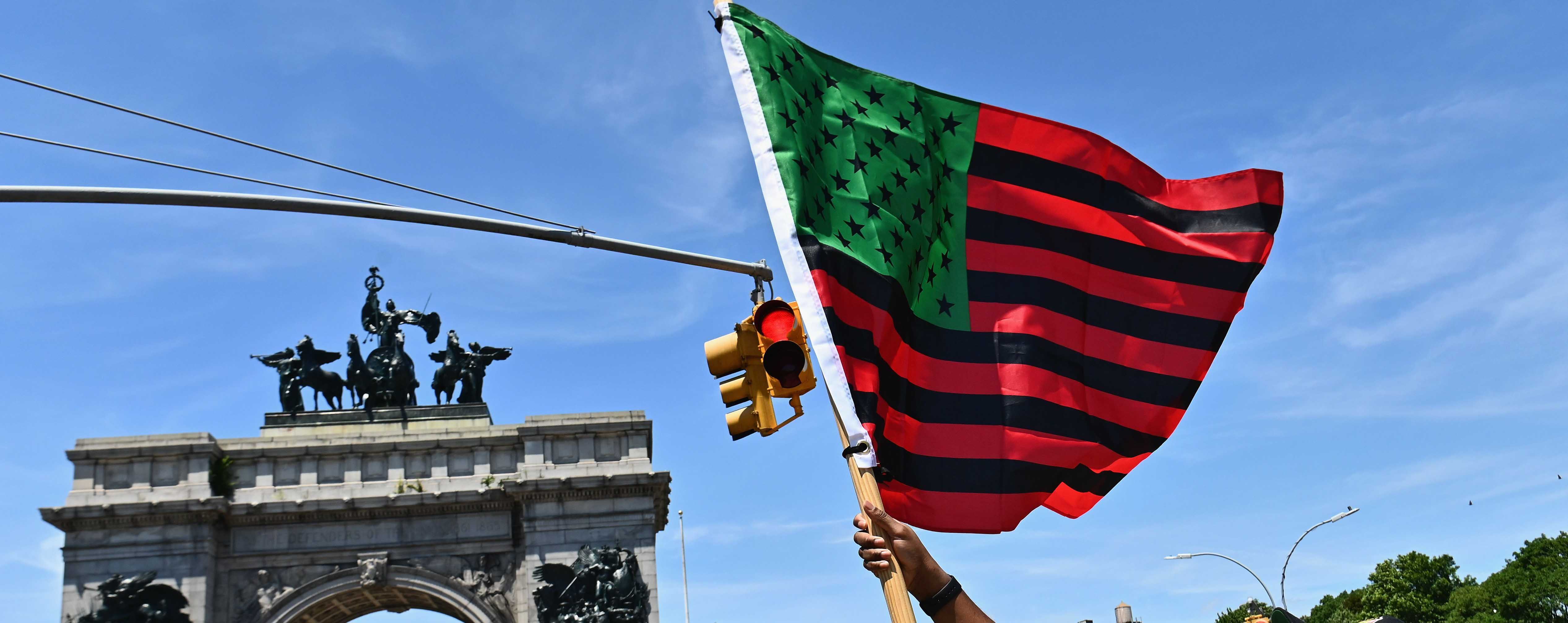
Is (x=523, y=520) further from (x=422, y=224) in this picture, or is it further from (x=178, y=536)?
(x=422, y=224)

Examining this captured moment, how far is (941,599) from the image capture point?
271 inches

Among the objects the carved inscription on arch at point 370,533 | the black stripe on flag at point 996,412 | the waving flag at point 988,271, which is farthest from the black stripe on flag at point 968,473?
the carved inscription on arch at point 370,533

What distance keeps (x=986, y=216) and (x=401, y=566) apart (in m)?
32.9

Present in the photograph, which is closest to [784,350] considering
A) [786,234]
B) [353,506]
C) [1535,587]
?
[786,234]

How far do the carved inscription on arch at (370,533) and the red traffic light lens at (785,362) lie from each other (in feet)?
109

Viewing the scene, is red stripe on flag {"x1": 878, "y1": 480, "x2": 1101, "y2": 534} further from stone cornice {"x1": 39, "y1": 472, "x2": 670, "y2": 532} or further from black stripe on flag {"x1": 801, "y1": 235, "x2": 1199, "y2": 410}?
stone cornice {"x1": 39, "y1": 472, "x2": 670, "y2": 532}

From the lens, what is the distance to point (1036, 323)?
32.8ft

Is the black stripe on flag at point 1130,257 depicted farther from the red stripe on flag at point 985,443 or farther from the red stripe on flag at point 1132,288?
the red stripe on flag at point 985,443

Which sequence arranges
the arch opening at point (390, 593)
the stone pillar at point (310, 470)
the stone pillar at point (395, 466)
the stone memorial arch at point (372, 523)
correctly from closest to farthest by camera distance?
the stone memorial arch at point (372, 523) → the arch opening at point (390, 593) → the stone pillar at point (310, 470) → the stone pillar at point (395, 466)

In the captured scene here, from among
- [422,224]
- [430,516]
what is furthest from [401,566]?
[422,224]

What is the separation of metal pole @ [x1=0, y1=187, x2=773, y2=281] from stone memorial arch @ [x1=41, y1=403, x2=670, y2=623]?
2919 centimetres

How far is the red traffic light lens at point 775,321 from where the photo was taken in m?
8.38

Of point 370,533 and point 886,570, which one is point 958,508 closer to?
point 886,570

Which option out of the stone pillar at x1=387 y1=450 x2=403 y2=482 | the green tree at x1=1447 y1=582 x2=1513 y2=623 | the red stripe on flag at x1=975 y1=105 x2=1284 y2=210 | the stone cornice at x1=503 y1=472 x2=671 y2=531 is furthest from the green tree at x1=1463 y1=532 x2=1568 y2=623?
the red stripe on flag at x1=975 y1=105 x2=1284 y2=210
